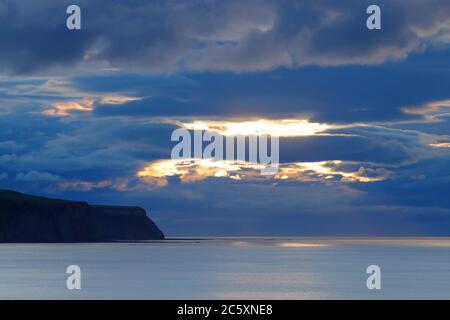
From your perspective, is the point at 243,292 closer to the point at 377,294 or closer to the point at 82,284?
the point at 377,294

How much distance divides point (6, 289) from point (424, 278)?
2668 inches

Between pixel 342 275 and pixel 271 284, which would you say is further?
pixel 342 275

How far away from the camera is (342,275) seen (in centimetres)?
14075

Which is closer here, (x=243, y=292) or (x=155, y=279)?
(x=243, y=292)
